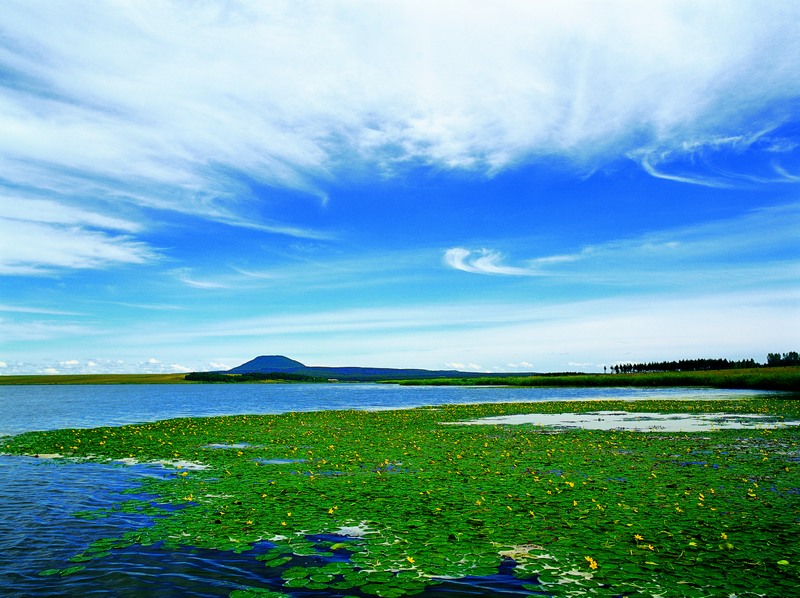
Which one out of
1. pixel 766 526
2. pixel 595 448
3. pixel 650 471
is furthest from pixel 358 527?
pixel 595 448

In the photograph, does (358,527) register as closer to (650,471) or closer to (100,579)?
(100,579)

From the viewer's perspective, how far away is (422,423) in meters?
34.4

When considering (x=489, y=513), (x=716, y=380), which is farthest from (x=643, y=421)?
(x=716, y=380)

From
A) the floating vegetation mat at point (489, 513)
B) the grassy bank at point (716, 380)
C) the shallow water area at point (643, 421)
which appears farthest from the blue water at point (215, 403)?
the floating vegetation mat at point (489, 513)

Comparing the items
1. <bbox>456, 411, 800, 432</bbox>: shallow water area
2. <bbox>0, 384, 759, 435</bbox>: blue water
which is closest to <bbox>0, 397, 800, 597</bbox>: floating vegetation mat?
<bbox>456, 411, 800, 432</bbox>: shallow water area

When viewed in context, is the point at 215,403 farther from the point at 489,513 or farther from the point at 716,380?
the point at 716,380

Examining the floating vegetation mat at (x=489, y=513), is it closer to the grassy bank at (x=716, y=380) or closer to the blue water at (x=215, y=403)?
the blue water at (x=215, y=403)

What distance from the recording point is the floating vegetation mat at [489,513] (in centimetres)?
873

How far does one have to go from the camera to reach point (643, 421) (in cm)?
3331

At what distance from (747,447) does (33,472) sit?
2664 cm

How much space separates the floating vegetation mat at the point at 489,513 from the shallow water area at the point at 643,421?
462cm

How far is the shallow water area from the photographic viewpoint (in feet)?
95.6

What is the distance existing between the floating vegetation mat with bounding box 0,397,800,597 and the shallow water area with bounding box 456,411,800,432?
462cm

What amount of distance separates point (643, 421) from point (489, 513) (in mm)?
24969
